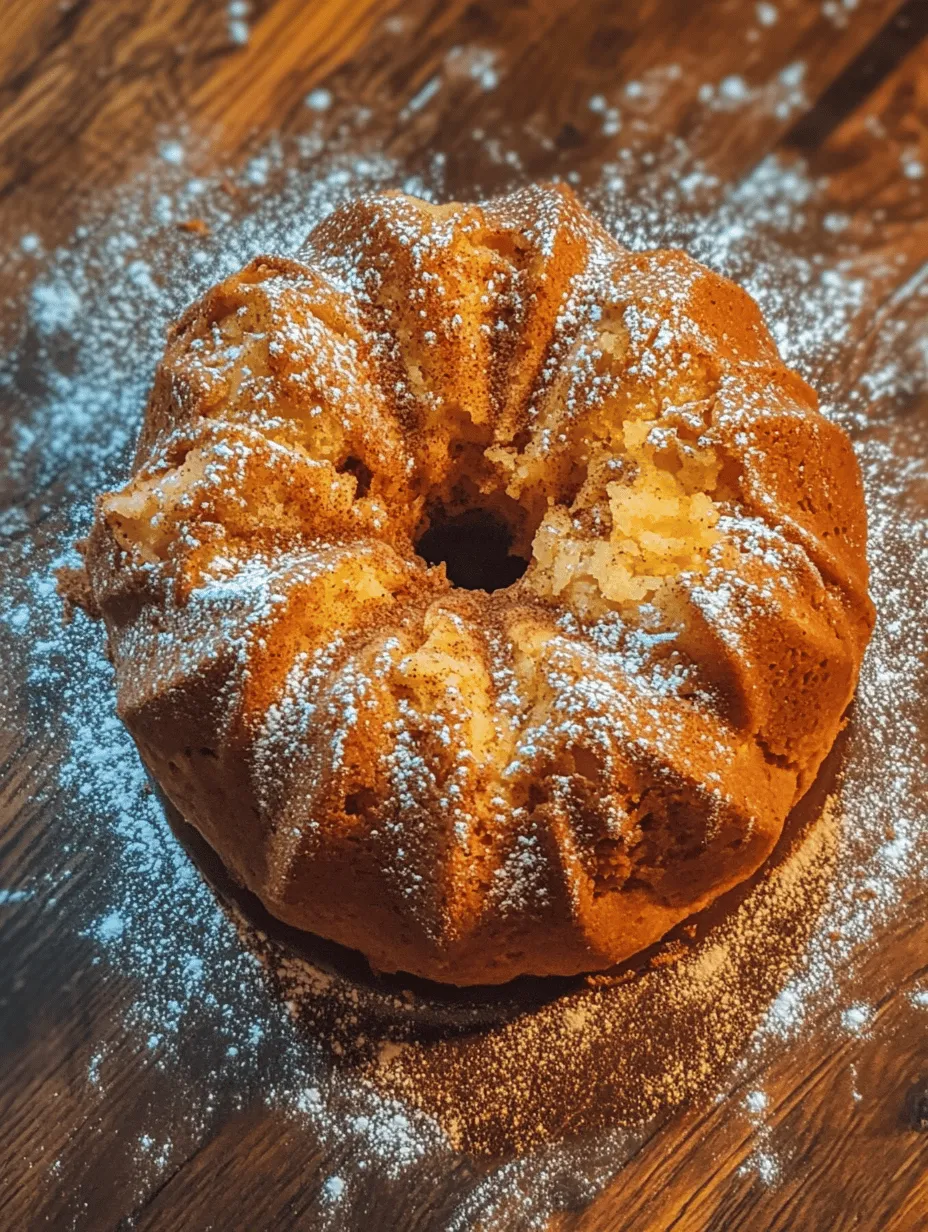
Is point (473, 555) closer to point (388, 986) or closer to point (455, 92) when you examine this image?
point (388, 986)

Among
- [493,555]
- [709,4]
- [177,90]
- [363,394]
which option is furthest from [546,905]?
[709,4]

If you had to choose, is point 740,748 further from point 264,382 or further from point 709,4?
point 709,4

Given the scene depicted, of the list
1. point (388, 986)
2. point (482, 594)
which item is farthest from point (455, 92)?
point (388, 986)

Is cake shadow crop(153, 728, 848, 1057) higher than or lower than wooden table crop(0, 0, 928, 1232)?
lower

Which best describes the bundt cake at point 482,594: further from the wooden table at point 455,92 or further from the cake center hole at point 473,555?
the wooden table at point 455,92

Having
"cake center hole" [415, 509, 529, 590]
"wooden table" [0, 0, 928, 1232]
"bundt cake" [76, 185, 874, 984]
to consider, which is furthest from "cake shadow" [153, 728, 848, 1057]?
"cake center hole" [415, 509, 529, 590]

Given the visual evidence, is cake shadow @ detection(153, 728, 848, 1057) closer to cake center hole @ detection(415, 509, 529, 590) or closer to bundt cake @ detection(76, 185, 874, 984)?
bundt cake @ detection(76, 185, 874, 984)
